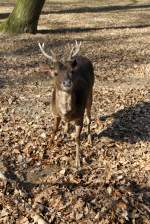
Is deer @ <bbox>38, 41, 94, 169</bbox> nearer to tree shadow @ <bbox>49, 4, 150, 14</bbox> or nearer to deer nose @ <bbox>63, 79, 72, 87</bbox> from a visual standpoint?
deer nose @ <bbox>63, 79, 72, 87</bbox>

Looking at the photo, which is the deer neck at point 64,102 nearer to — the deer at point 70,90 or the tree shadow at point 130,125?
the deer at point 70,90

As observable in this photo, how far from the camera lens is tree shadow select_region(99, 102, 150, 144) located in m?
8.38

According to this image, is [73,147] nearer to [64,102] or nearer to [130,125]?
[64,102]

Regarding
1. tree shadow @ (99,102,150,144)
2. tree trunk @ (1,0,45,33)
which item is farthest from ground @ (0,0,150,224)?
tree trunk @ (1,0,45,33)

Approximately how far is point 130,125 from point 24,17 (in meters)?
8.10

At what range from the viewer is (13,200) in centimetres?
639

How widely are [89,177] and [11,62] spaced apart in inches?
253

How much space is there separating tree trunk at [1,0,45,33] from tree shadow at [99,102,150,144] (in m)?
7.14

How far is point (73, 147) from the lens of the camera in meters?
7.92

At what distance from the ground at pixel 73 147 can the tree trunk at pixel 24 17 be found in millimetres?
1020

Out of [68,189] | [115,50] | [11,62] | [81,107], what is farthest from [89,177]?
[115,50]

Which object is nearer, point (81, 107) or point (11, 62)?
point (81, 107)

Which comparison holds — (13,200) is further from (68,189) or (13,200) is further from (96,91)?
(96,91)

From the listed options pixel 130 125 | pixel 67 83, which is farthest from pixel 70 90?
pixel 130 125
